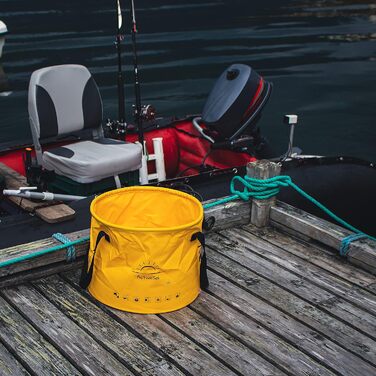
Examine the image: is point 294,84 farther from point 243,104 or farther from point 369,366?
point 369,366

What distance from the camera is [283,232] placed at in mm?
4438

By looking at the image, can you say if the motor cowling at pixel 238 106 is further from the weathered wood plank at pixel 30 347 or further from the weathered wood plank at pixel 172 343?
the weathered wood plank at pixel 30 347

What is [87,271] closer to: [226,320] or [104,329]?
[104,329]

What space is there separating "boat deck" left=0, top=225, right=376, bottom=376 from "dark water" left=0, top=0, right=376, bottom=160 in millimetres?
6715

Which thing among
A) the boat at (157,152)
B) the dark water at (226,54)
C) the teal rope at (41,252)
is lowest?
the dark water at (226,54)

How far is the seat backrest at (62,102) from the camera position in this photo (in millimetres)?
5707

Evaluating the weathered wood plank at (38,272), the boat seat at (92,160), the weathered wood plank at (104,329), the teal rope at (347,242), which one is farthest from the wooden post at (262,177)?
the boat seat at (92,160)

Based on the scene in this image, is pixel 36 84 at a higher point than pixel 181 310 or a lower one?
higher

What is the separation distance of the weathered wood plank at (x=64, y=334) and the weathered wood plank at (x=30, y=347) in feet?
0.11

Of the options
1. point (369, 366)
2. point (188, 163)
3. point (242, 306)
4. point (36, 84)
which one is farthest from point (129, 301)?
point (188, 163)

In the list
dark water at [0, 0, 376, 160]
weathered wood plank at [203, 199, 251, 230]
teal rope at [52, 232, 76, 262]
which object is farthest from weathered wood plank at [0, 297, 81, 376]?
dark water at [0, 0, 376, 160]

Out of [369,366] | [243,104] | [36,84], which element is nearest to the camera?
[369,366]

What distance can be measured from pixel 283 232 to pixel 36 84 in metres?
2.56

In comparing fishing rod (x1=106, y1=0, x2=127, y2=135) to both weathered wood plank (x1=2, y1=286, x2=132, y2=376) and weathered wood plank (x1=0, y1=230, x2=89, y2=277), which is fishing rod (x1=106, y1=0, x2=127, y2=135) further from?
weathered wood plank (x1=2, y1=286, x2=132, y2=376)
